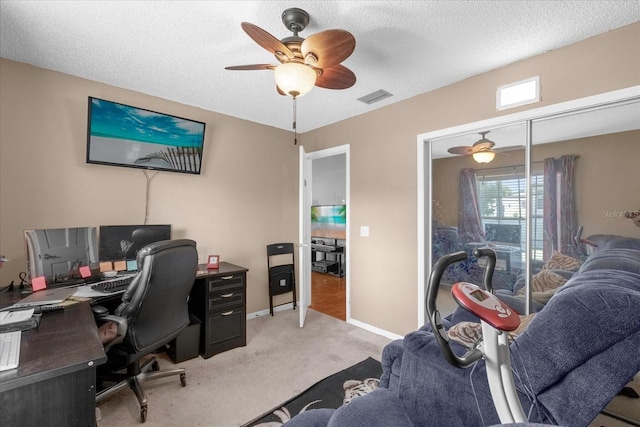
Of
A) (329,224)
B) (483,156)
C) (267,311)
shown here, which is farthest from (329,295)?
(483,156)

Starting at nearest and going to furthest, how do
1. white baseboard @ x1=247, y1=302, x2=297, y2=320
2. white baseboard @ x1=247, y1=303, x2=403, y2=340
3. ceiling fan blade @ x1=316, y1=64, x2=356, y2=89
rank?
ceiling fan blade @ x1=316, y1=64, x2=356, y2=89
white baseboard @ x1=247, y1=303, x2=403, y2=340
white baseboard @ x1=247, y1=302, x2=297, y2=320

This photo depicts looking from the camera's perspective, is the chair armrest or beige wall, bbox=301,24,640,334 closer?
the chair armrest

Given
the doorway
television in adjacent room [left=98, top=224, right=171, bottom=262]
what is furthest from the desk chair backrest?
the doorway

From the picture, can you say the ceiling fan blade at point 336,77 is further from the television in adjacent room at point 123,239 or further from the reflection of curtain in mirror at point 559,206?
the television in adjacent room at point 123,239

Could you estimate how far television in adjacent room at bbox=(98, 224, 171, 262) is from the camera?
262 centimetres

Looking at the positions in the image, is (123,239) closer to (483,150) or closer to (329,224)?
(483,150)

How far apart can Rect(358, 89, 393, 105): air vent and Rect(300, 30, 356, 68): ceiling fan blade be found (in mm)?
1264

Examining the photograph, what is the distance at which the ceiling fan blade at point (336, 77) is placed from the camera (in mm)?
1919

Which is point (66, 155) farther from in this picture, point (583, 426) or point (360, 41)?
point (583, 426)

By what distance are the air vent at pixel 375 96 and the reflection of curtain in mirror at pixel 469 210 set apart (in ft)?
3.57

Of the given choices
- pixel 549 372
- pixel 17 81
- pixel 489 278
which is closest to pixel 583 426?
pixel 549 372

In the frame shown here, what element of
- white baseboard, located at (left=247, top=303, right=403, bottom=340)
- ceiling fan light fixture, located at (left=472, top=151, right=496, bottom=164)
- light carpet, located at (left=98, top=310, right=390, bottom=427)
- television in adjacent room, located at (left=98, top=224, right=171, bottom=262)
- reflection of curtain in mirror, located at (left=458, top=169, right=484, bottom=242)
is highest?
ceiling fan light fixture, located at (left=472, top=151, right=496, bottom=164)

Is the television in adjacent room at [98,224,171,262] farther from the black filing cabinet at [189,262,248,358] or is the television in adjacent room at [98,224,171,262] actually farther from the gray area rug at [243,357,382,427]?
the gray area rug at [243,357,382,427]

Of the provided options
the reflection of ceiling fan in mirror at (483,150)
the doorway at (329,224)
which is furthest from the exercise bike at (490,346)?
the doorway at (329,224)
